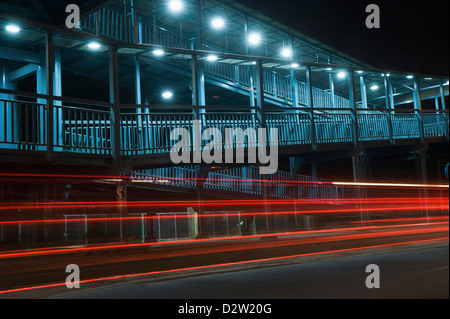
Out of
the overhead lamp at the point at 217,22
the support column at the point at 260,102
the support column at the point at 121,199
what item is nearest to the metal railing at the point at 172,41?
the overhead lamp at the point at 217,22

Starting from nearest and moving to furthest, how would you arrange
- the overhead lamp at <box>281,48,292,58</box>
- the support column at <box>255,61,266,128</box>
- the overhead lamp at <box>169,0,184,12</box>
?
the support column at <box>255,61,266,128</box>, the overhead lamp at <box>169,0,184,12</box>, the overhead lamp at <box>281,48,292,58</box>

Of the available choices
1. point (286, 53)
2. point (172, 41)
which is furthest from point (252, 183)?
point (286, 53)

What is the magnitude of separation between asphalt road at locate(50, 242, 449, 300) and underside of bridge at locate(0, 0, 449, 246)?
13.6 ft

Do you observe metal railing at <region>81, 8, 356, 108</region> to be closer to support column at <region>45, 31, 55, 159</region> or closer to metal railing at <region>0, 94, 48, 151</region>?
metal railing at <region>0, 94, 48, 151</region>

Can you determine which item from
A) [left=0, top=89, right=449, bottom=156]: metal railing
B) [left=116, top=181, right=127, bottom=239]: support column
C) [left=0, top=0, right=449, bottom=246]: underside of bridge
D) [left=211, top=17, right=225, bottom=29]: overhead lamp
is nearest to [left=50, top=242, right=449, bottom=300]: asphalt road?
[left=116, top=181, right=127, bottom=239]: support column

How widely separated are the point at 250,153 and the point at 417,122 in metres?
9.63

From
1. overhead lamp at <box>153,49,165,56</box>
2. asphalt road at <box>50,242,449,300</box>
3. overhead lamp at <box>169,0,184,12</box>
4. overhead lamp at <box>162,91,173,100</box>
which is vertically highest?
overhead lamp at <box>169,0,184,12</box>

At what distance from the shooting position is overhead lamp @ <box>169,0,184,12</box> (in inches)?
717

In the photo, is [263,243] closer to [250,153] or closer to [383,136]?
[250,153]

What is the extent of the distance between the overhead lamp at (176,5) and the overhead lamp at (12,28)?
26.1 ft

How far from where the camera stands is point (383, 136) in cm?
1812

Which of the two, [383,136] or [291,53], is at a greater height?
[291,53]

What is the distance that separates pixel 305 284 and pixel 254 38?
1676 cm
